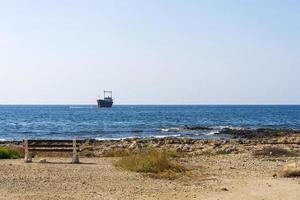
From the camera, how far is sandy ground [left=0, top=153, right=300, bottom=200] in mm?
12281

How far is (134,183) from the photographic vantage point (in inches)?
555

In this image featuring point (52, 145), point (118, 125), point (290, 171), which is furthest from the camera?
point (118, 125)

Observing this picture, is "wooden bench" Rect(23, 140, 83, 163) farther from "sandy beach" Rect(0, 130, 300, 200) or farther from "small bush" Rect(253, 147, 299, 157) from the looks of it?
"small bush" Rect(253, 147, 299, 157)

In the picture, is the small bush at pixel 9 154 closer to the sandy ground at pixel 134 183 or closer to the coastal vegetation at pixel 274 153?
the sandy ground at pixel 134 183

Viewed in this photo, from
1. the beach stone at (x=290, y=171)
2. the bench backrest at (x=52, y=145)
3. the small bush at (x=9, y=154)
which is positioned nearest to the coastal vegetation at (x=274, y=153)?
the beach stone at (x=290, y=171)

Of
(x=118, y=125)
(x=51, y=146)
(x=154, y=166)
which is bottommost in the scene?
(x=118, y=125)

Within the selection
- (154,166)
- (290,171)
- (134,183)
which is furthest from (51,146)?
(290,171)

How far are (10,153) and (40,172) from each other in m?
6.24

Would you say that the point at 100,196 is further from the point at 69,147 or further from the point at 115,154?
the point at 115,154

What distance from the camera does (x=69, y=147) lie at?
2028cm

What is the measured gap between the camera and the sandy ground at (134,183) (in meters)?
12.3

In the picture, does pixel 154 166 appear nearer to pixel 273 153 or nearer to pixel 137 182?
pixel 137 182

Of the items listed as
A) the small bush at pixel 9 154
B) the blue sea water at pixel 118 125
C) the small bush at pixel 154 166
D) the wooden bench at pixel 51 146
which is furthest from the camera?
the blue sea water at pixel 118 125

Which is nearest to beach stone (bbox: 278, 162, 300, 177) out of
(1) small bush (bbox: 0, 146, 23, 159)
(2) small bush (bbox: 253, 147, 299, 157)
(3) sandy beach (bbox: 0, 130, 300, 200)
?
(3) sandy beach (bbox: 0, 130, 300, 200)
